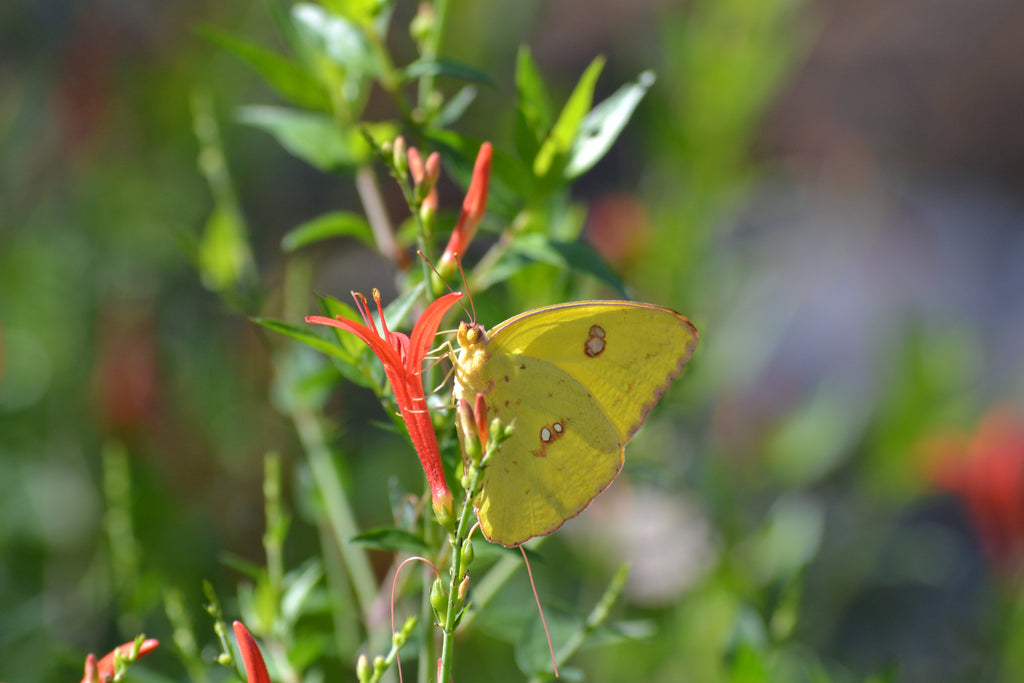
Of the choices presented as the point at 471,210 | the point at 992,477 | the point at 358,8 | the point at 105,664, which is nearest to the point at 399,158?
the point at 471,210

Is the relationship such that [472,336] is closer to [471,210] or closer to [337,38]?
[471,210]

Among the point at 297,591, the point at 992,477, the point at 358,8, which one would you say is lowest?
the point at 992,477

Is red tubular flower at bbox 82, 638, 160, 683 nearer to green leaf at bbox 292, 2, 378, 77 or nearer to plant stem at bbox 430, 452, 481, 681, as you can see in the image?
plant stem at bbox 430, 452, 481, 681

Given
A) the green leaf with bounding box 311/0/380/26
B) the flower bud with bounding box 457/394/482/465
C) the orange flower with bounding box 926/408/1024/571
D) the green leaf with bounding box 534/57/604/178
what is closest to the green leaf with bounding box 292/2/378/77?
the green leaf with bounding box 311/0/380/26

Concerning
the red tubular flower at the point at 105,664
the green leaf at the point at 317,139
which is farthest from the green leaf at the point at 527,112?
the red tubular flower at the point at 105,664

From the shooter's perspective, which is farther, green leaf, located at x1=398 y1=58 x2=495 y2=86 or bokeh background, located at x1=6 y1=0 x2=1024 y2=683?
bokeh background, located at x1=6 y1=0 x2=1024 y2=683

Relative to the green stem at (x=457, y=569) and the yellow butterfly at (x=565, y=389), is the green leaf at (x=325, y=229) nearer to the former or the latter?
the yellow butterfly at (x=565, y=389)
